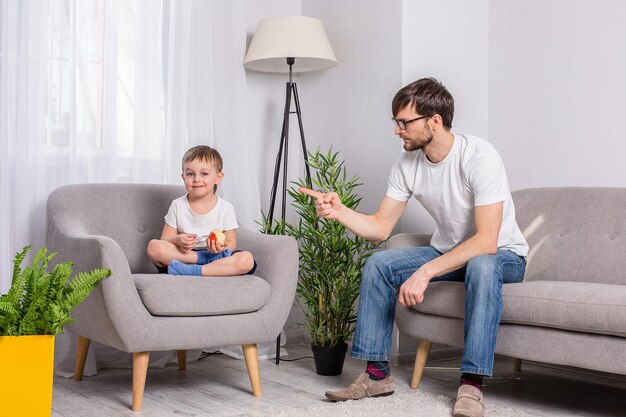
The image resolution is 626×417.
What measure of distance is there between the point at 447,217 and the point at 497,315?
18.2 inches

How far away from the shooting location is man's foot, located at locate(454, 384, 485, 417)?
242 centimetres

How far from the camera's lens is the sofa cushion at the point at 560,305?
228 centimetres

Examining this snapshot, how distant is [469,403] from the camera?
2436 millimetres

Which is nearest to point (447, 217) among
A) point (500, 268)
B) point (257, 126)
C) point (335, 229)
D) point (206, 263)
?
point (500, 268)

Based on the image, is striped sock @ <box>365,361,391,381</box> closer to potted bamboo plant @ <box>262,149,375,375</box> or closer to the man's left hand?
the man's left hand

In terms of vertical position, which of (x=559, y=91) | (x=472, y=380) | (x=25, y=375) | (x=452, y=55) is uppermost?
(x=452, y=55)

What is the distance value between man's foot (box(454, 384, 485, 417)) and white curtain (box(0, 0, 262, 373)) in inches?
58.8

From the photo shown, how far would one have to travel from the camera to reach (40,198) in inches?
127

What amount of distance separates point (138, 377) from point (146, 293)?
28cm

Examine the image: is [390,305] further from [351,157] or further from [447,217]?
[351,157]

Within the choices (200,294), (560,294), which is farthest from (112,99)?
(560,294)

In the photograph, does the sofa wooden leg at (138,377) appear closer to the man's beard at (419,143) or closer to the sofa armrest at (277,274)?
the sofa armrest at (277,274)

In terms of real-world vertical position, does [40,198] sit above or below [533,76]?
below

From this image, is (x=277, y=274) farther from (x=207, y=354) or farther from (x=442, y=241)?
(x=207, y=354)
